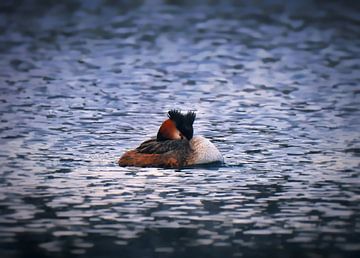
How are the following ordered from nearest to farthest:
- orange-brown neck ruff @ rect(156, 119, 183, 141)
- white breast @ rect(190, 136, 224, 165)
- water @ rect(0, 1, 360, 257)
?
water @ rect(0, 1, 360, 257) → white breast @ rect(190, 136, 224, 165) → orange-brown neck ruff @ rect(156, 119, 183, 141)

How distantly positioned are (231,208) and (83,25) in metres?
26.5

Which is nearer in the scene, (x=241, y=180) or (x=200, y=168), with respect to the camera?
(x=241, y=180)

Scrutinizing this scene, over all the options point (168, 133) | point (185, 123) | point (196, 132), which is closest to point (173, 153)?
point (168, 133)

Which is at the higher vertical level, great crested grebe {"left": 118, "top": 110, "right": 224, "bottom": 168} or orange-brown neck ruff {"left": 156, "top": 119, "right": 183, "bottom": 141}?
orange-brown neck ruff {"left": 156, "top": 119, "right": 183, "bottom": 141}

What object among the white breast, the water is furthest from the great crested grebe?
the water

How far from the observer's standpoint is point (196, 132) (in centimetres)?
2230

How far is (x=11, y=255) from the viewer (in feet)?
44.4

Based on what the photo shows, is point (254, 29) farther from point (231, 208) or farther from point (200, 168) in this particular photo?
point (231, 208)

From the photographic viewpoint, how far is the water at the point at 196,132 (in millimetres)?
14578

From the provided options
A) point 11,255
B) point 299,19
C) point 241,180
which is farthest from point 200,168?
point 299,19

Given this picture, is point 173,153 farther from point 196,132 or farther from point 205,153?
point 196,132

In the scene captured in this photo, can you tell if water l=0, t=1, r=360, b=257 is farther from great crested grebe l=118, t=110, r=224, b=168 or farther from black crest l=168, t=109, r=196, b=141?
black crest l=168, t=109, r=196, b=141

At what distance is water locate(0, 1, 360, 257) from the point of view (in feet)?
47.8

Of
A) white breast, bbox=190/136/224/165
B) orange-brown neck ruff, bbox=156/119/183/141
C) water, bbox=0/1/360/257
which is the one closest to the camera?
water, bbox=0/1/360/257
